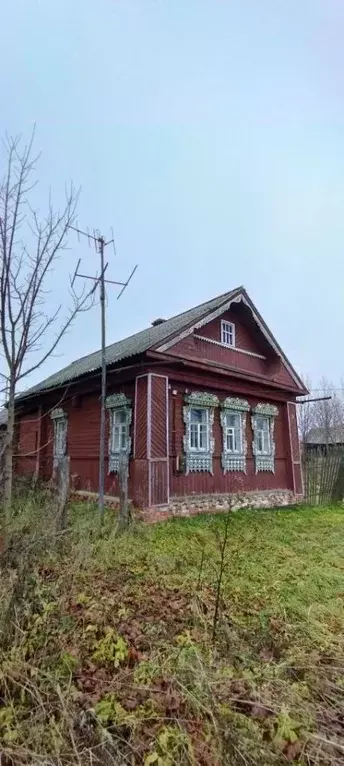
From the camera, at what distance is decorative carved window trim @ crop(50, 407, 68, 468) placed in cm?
1333

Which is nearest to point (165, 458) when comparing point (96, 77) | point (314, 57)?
point (96, 77)

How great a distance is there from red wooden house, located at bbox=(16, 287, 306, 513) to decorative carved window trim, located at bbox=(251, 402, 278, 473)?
4 cm

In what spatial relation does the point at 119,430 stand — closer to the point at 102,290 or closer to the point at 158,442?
the point at 158,442

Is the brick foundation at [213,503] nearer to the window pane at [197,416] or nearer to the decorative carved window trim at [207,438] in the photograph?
the decorative carved window trim at [207,438]

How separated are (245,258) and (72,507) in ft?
64.9

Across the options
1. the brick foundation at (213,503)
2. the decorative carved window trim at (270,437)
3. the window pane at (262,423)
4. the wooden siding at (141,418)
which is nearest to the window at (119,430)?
the wooden siding at (141,418)

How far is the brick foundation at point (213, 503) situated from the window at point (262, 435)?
1.35 metres

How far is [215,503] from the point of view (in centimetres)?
1070

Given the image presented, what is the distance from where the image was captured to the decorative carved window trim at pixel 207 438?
1028 centimetres

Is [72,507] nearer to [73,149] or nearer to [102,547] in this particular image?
[102,547]

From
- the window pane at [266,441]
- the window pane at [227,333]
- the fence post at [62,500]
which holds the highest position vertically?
the window pane at [227,333]

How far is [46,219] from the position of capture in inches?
289

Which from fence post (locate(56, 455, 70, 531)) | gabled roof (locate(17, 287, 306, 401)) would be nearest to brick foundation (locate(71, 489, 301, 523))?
fence post (locate(56, 455, 70, 531))

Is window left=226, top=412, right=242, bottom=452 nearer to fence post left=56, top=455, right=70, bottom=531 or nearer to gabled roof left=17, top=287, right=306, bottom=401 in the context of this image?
gabled roof left=17, top=287, right=306, bottom=401
